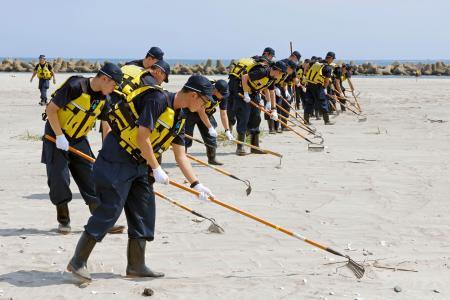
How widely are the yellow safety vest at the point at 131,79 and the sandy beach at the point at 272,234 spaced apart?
4.38 feet

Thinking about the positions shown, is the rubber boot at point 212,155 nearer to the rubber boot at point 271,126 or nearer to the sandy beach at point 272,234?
the sandy beach at point 272,234

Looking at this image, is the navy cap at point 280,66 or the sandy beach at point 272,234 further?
the navy cap at point 280,66

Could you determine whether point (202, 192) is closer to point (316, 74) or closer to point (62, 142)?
point (62, 142)

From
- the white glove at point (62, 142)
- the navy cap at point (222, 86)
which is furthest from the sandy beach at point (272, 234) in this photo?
the navy cap at point (222, 86)

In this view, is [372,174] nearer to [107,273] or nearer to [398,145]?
[398,145]

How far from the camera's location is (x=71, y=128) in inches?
272

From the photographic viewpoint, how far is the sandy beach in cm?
561

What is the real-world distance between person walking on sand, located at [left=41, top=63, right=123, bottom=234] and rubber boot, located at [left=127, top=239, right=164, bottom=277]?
46.9 inches

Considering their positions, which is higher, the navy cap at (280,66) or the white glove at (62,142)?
the navy cap at (280,66)

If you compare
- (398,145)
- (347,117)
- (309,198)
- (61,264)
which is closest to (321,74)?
(347,117)

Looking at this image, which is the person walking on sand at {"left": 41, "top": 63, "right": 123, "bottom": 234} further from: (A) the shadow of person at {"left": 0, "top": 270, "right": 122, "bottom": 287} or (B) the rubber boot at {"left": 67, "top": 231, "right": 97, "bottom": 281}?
(B) the rubber boot at {"left": 67, "top": 231, "right": 97, "bottom": 281}

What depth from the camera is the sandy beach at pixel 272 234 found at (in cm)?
561

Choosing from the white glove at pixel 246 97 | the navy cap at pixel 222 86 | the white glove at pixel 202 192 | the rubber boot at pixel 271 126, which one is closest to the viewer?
the white glove at pixel 202 192

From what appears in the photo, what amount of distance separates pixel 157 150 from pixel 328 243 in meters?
2.08
